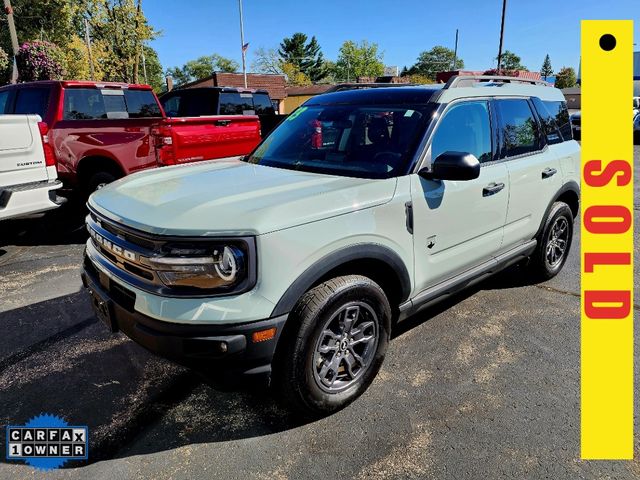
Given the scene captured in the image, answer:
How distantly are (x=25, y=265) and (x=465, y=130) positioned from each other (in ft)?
15.9

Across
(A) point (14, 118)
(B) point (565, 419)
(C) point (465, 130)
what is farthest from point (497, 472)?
(A) point (14, 118)

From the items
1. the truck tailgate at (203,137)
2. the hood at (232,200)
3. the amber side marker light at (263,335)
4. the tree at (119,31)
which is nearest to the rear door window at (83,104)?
the truck tailgate at (203,137)

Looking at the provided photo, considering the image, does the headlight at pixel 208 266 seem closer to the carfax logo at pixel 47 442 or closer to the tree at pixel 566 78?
the carfax logo at pixel 47 442

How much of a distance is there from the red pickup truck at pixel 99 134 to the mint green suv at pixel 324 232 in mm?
2653

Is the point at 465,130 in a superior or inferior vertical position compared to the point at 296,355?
superior

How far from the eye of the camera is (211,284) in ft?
6.88

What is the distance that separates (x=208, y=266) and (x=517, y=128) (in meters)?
2.89

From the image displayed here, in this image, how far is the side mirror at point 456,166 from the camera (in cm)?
259

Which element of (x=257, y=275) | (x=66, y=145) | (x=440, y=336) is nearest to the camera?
(x=257, y=275)

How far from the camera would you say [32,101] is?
630 cm

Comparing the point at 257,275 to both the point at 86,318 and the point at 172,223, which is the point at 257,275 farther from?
the point at 86,318

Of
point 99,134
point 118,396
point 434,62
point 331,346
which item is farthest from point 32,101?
point 434,62

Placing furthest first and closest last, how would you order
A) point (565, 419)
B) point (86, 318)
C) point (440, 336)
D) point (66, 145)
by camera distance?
point (66, 145) < point (86, 318) < point (440, 336) < point (565, 419)

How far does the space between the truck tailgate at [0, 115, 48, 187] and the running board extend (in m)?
4.52
